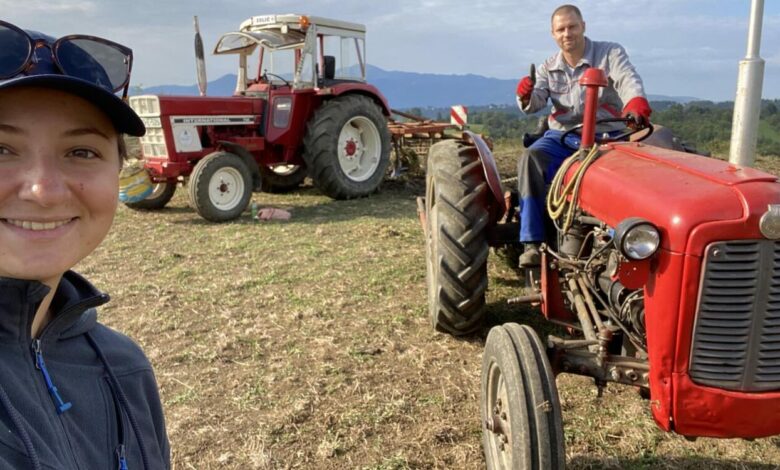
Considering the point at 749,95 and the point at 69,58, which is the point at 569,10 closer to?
the point at 749,95

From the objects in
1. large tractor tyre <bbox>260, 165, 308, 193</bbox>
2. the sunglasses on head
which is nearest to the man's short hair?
the sunglasses on head

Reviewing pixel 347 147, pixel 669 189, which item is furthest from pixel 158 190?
pixel 669 189

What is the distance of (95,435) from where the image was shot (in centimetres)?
98

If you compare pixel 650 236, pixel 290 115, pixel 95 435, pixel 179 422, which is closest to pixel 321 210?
pixel 290 115

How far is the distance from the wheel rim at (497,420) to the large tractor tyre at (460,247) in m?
0.84

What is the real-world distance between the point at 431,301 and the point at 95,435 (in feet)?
8.76

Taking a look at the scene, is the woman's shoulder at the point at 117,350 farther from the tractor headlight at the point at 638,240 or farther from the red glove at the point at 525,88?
the red glove at the point at 525,88

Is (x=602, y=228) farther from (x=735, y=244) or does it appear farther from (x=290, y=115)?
(x=290, y=115)

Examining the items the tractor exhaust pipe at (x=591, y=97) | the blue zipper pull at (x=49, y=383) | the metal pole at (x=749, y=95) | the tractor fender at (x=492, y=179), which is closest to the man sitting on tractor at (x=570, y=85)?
the tractor fender at (x=492, y=179)

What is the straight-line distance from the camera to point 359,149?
8.12 m

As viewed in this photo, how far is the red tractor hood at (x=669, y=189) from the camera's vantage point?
5.95 feet

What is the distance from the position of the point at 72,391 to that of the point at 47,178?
1.10 feet

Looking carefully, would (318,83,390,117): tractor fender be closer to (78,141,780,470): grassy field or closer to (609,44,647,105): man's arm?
(78,141,780,470): grassy field

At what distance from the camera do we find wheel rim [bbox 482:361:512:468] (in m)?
2.16
